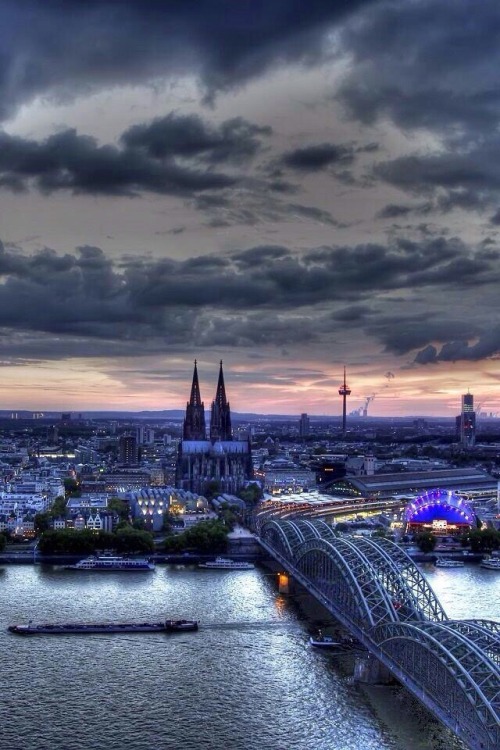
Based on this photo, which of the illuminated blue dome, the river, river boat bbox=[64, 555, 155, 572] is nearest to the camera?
the river

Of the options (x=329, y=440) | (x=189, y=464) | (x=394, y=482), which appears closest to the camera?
(x=189, y=464)

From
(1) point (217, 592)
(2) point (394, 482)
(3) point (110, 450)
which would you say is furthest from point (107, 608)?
(3) point (110, 450)

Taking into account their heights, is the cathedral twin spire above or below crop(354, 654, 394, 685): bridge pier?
above

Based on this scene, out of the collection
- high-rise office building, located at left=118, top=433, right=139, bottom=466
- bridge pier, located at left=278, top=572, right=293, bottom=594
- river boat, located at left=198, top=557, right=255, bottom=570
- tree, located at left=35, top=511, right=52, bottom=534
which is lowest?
river boat, located at left=198, top=557, right=255, bottom=570

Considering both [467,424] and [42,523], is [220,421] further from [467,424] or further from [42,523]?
[467,424]

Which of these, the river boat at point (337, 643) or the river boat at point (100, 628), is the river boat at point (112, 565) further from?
the river boat at point (337, 643)

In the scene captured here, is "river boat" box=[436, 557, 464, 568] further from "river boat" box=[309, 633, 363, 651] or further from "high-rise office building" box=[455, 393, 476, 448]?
"high-rise office building" box=[455, 393, 476, 448]

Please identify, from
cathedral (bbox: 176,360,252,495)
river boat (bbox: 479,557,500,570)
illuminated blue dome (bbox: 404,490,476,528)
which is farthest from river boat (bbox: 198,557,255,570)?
cathedral (bbox: 176,360,252,495)

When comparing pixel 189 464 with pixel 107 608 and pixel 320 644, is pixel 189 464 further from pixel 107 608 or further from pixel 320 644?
pixel 320 644
